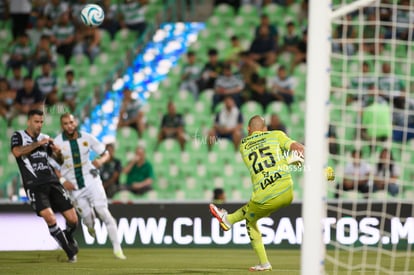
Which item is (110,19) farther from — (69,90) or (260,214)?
(260,214)

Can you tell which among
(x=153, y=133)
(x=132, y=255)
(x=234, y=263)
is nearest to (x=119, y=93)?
(x=153, y=133)

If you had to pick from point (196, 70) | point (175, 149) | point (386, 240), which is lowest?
point (386, 240)

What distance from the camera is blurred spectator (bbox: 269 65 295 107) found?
18016mm

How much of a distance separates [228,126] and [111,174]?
90.2 inches

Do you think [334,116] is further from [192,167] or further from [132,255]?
Result: [132,255]

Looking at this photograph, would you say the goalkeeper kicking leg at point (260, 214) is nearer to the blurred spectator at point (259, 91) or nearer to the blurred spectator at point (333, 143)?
the blurred spectator at point (333, 143)

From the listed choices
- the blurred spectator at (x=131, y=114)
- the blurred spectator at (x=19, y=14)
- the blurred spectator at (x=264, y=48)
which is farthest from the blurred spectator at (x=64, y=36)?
the blurred spectator at (x=264, y=48)

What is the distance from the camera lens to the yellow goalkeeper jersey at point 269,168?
1101cm

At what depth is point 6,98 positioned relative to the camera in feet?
61.9

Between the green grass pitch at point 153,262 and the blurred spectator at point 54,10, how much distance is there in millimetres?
6560

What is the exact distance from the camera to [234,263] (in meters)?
12.9

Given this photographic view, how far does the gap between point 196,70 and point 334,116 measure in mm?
2940

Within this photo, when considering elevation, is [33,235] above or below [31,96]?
below

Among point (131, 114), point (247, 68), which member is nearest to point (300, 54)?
point (247, 68)
